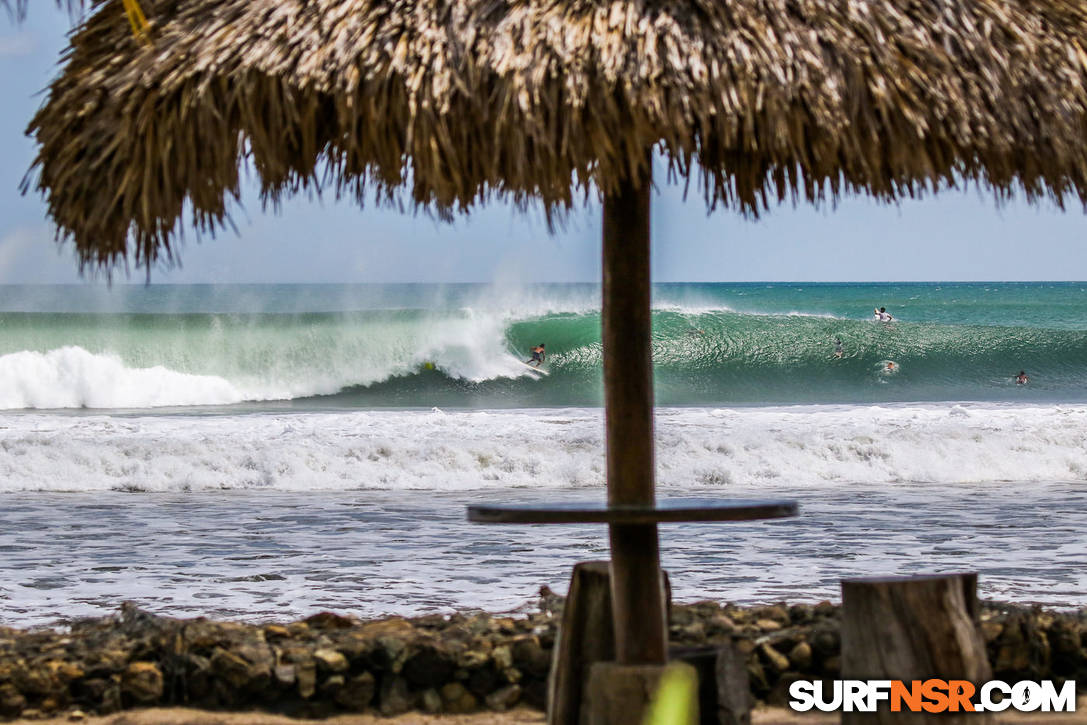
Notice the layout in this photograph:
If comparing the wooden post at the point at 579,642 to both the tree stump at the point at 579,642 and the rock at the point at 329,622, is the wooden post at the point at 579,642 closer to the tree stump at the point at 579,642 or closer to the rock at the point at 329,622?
the tree stump at the point at 579,642

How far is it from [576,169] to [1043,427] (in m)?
13.2

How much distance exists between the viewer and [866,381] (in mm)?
28438

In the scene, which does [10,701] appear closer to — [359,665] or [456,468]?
[359,665]

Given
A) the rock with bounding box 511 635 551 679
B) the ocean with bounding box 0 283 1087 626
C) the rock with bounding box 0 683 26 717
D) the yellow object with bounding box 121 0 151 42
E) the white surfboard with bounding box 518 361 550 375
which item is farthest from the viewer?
the white surfboard with bounding box 518 361 550 375

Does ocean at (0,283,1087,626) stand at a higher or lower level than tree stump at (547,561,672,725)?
lower

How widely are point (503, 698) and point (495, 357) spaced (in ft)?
77.9

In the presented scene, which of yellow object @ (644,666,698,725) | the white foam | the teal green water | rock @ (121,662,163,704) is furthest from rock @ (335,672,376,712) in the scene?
the teal green water

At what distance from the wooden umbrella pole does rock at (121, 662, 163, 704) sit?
6.08 ft

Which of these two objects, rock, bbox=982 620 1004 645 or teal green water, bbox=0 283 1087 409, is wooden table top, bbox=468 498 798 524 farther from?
teal green water, bbox=0 283 1087 409

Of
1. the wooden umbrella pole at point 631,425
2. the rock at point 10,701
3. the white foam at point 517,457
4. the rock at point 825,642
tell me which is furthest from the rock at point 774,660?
the white foam at point 517,457

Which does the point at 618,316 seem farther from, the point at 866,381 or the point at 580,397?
the point at 866,381

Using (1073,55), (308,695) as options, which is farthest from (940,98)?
(308,695)

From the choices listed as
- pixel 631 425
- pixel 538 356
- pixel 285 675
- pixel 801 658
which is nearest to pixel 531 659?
pixel 285 675

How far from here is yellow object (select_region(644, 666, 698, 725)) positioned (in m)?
3.21
